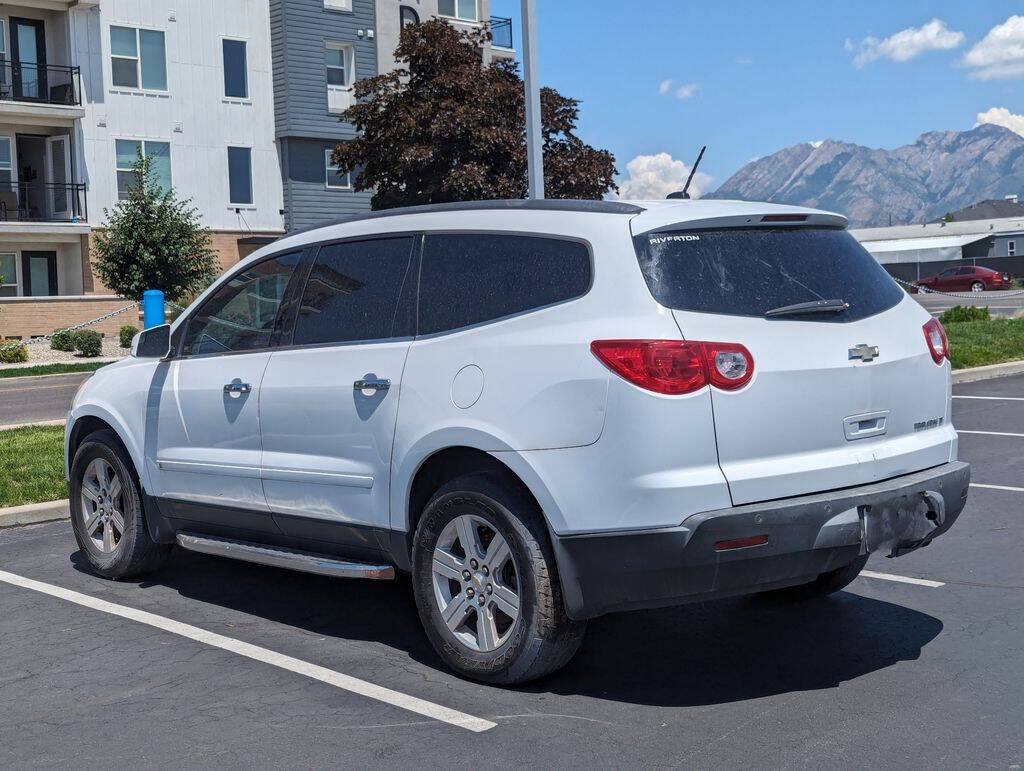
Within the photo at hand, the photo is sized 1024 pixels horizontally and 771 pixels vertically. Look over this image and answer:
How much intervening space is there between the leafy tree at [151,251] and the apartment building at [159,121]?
2276 millimetres

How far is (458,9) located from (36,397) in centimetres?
3063

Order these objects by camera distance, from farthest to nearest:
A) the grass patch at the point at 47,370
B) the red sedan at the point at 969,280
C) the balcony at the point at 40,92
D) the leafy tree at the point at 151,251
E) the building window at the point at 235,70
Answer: the red sedan at the point at 969,280
the building window at the point at 235,70
the balcony at the point at 40,92
the leafy tree at the point at 151,251
the grass patch at the point at 47,370

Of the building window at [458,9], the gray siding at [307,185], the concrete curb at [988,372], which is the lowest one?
the concrete curb at [988,372]

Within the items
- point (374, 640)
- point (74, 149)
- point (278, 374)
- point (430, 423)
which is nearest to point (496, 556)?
point (430, 423)

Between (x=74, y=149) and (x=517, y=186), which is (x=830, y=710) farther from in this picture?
(x=74, y=149)

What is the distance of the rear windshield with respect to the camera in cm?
494

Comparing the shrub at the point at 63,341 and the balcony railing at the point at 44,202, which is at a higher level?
the balcony railing at the point at 44,202

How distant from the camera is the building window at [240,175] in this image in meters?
41.7

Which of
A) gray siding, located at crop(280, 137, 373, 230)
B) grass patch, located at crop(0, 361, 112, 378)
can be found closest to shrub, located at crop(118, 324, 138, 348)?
grass patch, located at crop(0, 361, 112, 378)

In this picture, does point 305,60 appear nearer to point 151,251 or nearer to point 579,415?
point 151,251

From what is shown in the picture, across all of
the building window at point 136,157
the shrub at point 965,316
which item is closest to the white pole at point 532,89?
the shrub at point 965,316

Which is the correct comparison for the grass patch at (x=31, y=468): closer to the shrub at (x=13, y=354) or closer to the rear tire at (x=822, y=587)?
the rear tire at (x=822, y=587)

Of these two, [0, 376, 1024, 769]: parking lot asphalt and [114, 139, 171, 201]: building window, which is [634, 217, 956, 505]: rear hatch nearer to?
[0, 376, 1024, 769]: parking lot asphalt

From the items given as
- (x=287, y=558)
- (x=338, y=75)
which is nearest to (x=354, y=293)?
(x=287, y=558)
